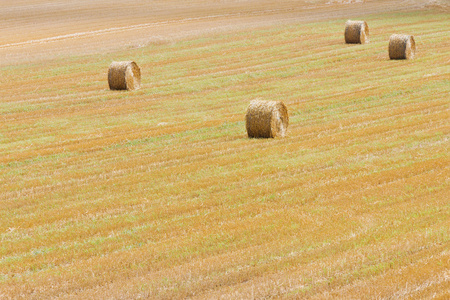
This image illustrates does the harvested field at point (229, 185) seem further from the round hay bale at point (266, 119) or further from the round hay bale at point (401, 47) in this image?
the round hay bale at point (401, 47)

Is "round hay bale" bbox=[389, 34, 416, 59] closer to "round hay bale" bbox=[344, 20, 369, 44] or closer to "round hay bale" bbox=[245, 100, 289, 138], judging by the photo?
"round hay bale" bbox=[344, 20, 369, 44]

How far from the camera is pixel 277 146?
724 inches

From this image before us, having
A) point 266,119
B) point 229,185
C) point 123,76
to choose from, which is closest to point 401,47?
point 123,76

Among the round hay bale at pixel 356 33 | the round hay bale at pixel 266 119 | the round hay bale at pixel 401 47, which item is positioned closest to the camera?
the round hay bale at pixel 266 119

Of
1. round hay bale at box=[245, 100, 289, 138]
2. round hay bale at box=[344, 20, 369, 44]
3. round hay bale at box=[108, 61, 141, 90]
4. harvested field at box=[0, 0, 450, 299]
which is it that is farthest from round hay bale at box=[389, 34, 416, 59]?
round hay bale at box=[245, 100, 289, 138]

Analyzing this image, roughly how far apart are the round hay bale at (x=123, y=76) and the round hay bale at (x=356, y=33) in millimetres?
13834

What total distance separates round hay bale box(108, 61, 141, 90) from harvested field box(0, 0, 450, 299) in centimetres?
78

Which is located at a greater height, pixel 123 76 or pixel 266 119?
pixel 266 119

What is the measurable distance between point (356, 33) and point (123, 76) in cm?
1473

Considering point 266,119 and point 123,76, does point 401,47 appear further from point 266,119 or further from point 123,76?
point 266,119

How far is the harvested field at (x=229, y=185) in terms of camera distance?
32.9 ft

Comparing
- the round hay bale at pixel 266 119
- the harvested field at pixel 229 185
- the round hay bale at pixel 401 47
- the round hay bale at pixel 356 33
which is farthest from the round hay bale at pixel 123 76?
the round hay bale at pixel 356 33

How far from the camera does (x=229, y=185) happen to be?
15023 mm

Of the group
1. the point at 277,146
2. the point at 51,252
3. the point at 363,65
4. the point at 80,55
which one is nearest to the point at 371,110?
the point at 277,146
